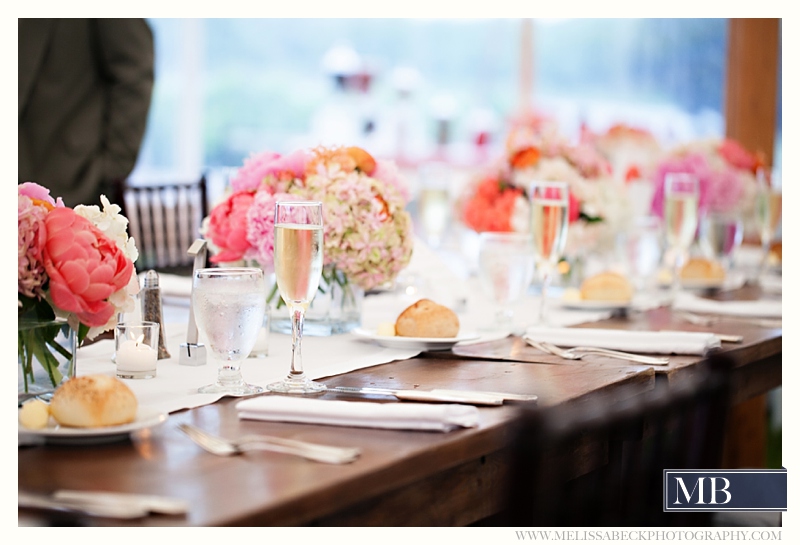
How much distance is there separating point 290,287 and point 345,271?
0.42 metres

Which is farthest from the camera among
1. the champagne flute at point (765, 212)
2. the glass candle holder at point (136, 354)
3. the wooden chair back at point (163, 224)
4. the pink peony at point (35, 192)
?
the wooden chair back at point (163, 224)

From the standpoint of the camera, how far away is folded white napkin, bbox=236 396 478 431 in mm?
947

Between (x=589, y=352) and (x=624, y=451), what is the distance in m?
0.63

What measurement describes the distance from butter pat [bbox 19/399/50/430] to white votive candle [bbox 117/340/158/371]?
1.04ft

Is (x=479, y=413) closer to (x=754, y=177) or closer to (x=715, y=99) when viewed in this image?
(x=754, y=177)

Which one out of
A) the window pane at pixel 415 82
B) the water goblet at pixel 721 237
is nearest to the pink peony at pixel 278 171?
the water goblet at pixel 721 237

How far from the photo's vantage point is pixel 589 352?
1.47 m

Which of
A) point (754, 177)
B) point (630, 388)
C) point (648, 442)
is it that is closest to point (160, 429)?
point (648, 442)

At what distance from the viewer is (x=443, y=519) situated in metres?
0.93

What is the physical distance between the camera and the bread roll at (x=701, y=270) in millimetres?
2441

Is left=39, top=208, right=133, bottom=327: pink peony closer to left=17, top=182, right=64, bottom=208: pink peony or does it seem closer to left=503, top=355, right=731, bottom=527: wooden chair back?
left=17, top=182, right=64, bottom=208: pink peony

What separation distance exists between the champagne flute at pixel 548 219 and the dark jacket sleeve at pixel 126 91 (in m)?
2.19

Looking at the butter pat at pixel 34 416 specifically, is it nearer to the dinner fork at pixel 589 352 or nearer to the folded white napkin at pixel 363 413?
the folded white napkin at pixel 363 413

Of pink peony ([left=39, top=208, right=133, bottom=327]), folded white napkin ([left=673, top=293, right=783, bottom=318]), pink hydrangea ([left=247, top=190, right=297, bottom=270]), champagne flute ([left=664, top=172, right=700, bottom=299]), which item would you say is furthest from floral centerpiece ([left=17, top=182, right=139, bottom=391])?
champagne flute ([left=664, top=172, right=700, bottom=299])
